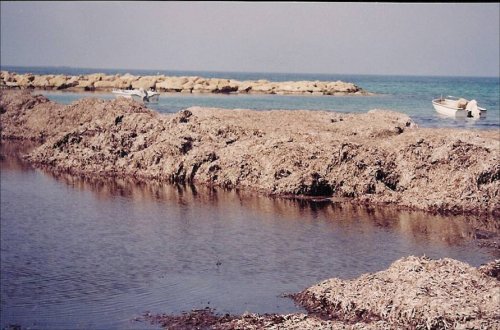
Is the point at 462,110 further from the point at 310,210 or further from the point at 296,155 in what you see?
the point at 310,210

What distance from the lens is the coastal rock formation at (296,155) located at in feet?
93.4

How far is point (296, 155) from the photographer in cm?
3173

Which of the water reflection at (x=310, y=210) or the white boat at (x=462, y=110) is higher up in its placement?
the white boat at (x=462, y=110)

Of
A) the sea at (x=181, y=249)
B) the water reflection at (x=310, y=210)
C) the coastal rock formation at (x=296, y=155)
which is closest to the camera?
the sea at (x=181, y=249)

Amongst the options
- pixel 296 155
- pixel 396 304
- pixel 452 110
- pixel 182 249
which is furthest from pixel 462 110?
pixel 396 304

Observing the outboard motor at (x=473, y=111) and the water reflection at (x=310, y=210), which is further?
the outboard motor at (x=473, y=111)

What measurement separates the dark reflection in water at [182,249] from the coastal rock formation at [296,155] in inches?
84.2

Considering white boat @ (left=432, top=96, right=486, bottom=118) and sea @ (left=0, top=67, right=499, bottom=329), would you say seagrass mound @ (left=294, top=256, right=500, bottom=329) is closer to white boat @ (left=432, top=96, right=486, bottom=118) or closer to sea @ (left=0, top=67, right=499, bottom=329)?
sea @ (left=0, top=67, right=499, bottom=329)

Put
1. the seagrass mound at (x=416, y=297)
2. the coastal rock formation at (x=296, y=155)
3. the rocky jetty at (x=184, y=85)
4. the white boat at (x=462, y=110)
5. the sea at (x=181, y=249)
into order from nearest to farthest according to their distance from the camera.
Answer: the seagrass mound at (x=416, y=297) < the sea at (x=181, y=249) < the coastal rock formation at (x=296, y=155) < the white boat at (x=462, y=110) < the rocky jetty at (x=184, y=85)

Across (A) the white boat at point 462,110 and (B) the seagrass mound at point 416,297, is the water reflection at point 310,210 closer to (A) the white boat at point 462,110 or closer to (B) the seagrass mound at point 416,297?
(B) the seagrass mound at point 416,297

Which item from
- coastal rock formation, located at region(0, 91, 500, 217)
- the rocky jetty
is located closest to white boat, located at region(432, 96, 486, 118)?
coastal rock formation, located at region(0, 91, 500, 217)

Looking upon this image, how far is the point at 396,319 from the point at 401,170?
17553 mm

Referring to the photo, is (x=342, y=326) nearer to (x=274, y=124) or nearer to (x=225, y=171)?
(x=225, y=171)

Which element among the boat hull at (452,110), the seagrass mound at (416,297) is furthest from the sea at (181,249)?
the boat hull at (452,110)
